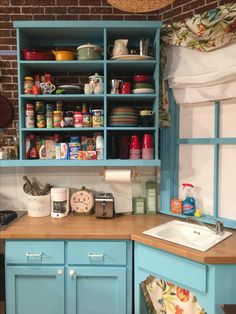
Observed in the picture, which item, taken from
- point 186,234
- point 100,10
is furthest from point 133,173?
point 100,10

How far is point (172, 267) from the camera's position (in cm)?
158

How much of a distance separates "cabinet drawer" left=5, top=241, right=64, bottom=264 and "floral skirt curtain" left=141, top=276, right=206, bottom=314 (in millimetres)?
603

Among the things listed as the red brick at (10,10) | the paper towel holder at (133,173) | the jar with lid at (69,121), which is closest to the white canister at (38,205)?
the paper towel holder at (133,173)

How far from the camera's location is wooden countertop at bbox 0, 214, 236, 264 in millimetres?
1467

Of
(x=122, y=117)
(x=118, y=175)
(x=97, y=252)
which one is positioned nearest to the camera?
(x=97, y=252)

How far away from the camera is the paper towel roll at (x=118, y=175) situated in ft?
6.91

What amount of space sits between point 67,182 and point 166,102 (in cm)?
107

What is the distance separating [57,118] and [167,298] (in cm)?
147

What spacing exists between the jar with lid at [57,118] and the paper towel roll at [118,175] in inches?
21.1

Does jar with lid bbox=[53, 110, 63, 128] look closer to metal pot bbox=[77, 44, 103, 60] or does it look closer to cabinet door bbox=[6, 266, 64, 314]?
metal pot bbox=[77, 44, 103, 60]

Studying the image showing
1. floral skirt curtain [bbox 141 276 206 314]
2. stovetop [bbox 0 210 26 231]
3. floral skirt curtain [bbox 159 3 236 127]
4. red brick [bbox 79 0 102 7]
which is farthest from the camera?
red brick [bbox 79 0 102 7]

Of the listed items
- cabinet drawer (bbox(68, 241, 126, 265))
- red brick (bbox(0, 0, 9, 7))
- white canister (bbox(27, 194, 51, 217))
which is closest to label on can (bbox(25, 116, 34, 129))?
white canister (bbox(27, 194, 51, 217))

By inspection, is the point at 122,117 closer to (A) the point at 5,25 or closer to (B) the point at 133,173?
(B) the point at 133,173

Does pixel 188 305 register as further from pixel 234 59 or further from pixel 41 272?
pixel 234 59
